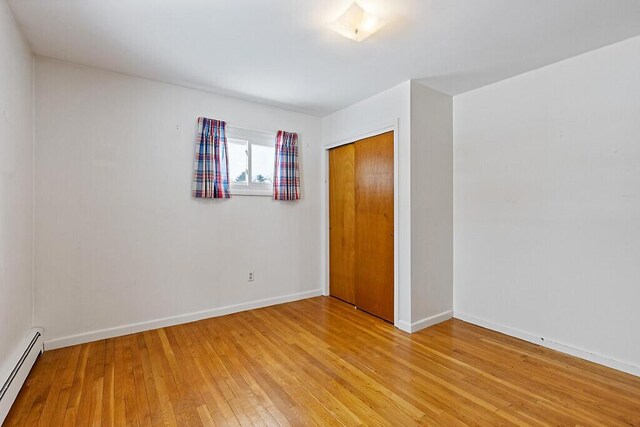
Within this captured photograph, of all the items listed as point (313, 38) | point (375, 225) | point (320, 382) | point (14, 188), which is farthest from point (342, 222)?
point (14, 188)

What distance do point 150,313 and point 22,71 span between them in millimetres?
2254

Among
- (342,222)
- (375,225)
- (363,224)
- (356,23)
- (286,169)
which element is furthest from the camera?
(342,222)

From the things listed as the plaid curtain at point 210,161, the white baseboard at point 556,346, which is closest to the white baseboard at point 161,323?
the plaid curtain at point 210,161

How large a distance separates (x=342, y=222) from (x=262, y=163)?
4.15ft

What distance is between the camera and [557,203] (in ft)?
8.51

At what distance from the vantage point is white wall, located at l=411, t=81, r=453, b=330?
3004 millimetres

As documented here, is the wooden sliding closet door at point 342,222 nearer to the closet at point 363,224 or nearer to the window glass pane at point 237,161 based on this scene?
the closet at point 363,224

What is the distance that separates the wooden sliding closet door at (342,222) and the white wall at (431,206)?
90 centimetres

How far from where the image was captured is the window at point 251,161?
352cm

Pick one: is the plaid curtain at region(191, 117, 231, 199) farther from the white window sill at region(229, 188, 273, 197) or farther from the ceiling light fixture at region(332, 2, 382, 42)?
the ceiling light fixture at region(332, 2, 382, 42)

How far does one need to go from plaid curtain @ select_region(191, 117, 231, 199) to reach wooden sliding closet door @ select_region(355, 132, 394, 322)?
1549mm

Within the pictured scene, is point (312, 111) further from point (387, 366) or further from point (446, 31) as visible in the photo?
point (387, 366)

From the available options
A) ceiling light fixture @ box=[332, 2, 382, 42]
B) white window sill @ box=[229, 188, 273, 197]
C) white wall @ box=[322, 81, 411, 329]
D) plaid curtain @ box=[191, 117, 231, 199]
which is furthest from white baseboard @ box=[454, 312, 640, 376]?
plaid curtain @ box=[191, 117, 231, 199]

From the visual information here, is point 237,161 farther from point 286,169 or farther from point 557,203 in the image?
point 557,203
